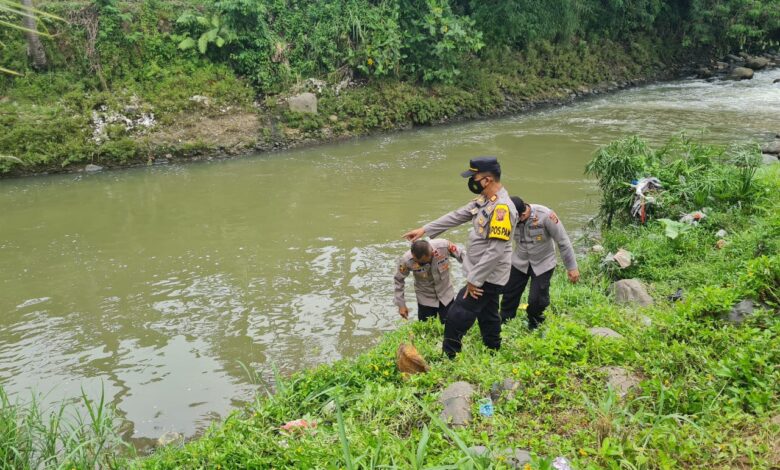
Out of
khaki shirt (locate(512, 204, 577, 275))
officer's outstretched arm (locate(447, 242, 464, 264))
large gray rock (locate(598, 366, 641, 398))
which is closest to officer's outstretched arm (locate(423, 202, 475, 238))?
officer's outstretched arm (locate(447, 242, 464, 264))

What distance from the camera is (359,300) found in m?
7.58

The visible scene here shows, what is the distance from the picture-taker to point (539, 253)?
5.61 m

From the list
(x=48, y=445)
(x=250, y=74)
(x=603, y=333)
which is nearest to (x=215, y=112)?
(x=250, y=74)

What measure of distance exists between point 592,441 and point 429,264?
2421 mm

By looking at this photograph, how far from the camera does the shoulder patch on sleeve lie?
4566 millimetres

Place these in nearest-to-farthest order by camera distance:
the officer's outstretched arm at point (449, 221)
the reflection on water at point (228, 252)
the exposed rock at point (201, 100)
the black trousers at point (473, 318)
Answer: the black trousers at point (473, 318), the officer's outstretched arm at point (449, 221), the reflection on water at point (228, 252), the exposed rock at point (201, 100)

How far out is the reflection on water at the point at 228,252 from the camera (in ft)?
20.5

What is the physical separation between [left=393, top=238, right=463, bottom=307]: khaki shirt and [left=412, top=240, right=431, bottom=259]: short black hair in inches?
8.1

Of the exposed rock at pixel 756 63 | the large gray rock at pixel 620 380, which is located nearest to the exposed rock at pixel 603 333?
the large gray rock at pixel 620 380

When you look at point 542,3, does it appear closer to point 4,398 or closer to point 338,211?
point 338,211

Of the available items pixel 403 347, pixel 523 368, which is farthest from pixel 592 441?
pixel 403 347

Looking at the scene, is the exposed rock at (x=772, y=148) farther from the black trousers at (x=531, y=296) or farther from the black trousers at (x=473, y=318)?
the black trousers at (x=473, y=318)

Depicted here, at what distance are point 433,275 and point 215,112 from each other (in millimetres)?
11905

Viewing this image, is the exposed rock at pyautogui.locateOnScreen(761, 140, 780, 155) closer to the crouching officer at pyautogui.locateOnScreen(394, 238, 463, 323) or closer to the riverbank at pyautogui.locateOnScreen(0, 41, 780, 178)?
the riverbank at pyautogui.locateOnScreen(0, 41, 780, 178)
